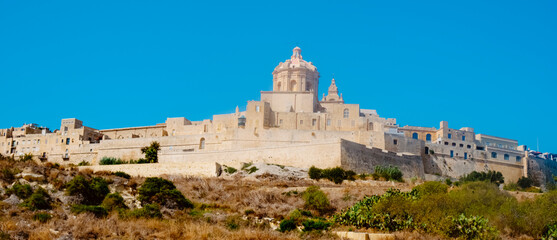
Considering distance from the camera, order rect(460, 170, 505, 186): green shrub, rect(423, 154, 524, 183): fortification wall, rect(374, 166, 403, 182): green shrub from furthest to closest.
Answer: rect(423, 154, 524, 183): fortification wall < rect(460, 170, 505, 186): green shrub < rect(374, 166, 403, 182): green shrub

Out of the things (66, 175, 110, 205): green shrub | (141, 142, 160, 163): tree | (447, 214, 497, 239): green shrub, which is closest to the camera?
(447, 214, 497, 239): green shrub

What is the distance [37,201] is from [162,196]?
4.77 meters

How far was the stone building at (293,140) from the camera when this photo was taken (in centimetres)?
3959

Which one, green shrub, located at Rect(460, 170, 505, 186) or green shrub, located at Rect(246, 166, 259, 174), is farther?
green shrub, located at Rect(460, 170, 505, 186)

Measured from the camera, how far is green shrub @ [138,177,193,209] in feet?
83.0

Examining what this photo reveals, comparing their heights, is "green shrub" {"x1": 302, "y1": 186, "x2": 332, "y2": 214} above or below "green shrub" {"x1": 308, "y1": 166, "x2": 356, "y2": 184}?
below

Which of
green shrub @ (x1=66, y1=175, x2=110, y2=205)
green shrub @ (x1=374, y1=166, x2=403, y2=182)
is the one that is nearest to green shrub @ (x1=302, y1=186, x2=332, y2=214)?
green shrub @ (x1=66, y1=175, x2=110, y2=205)

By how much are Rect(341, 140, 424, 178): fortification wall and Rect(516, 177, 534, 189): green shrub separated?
23.1ft

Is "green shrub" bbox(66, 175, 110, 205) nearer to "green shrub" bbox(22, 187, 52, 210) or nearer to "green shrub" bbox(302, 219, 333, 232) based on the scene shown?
"green shrub" bbox(22, 187, 52, 210)

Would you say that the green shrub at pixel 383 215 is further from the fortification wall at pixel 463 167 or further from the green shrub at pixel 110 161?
the green shrub at pixel 110 161

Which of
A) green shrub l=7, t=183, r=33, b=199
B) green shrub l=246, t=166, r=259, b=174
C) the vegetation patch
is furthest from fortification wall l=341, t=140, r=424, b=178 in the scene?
green shrub l=7, t=183, r=33, b=199

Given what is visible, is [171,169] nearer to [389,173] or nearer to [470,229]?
[389,173]

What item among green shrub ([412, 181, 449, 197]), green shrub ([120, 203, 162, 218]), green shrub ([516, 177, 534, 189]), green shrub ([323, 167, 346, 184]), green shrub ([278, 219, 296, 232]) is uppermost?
green shrub ([516, 177, 534, 189])

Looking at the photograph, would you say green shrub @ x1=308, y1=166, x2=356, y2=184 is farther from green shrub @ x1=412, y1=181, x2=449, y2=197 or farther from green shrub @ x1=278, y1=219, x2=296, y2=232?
green shrub @ x1=278, y1=219, x2=296, y2=232
